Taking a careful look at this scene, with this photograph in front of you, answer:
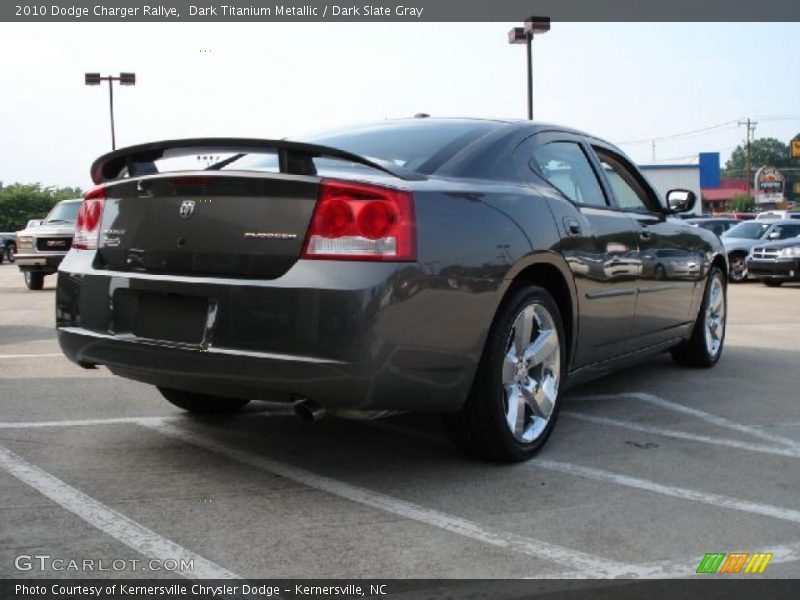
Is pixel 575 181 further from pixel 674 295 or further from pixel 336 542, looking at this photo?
pixel 336 542

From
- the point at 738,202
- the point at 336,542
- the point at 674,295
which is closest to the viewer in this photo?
the point at 336,542

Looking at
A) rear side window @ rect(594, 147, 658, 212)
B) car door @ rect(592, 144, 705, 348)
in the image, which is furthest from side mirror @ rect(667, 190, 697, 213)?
rear side window @ rect(594, 147, 658, 212)

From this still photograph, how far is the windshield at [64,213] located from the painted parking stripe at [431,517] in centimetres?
1430

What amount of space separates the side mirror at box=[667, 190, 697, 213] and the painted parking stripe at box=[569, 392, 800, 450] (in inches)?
49.8

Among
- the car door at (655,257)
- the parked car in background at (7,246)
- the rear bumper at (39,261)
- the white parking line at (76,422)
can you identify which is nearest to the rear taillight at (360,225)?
the white parking line at (76,422)

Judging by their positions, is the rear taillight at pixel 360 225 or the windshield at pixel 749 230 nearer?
the rear taillight at pixel 360 225

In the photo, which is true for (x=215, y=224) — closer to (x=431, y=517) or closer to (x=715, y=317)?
(x=431, y=517)

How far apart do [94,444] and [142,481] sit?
0.70 m

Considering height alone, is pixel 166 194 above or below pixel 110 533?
above

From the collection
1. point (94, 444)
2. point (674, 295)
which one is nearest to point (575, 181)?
point (674, 295)

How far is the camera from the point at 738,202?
8931cm

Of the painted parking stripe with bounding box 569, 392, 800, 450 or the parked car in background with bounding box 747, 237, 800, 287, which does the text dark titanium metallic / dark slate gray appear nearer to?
the painted parking stripe with bounding box 569, 392, 800, 450

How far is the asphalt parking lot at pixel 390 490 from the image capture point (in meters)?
2.64

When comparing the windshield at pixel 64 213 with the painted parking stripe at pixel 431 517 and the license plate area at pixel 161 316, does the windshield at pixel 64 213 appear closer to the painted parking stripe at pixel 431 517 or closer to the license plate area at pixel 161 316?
the painted parking stripe at pixel 431 517
